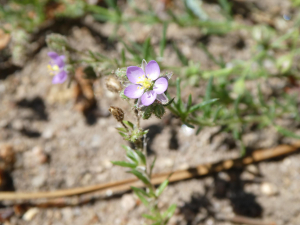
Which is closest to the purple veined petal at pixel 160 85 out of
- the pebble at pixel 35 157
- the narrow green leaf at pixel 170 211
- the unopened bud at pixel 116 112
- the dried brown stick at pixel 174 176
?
the unopened bud at pixel 116 112

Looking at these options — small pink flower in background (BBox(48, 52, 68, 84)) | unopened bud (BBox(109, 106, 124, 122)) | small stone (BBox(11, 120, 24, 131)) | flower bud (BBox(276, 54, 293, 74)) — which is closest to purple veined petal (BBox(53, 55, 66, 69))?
small pink flower in background (BBox(48, 52, 68, 84))

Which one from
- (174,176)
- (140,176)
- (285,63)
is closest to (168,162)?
(174,176)

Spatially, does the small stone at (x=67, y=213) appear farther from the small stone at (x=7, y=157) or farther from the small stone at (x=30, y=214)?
the small stone at (x=7, y=157)

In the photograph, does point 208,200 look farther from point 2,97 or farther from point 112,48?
point 2,97

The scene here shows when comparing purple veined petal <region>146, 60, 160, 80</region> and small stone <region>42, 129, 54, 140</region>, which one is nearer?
purple veined petal <region>146, 60, 160, 80</region>

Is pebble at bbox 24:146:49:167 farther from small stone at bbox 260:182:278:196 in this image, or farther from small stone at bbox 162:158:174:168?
small stone at bbox 260:182:278:196

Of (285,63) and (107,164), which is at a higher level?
(285,63)

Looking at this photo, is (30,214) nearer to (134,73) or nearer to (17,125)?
(17,125)
